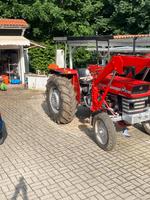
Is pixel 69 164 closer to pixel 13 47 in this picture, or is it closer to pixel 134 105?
pixel 134 105

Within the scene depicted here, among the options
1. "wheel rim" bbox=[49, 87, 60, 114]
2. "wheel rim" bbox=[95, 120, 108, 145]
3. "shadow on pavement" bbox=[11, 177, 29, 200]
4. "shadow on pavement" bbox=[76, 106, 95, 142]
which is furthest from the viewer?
"wheel rim" bbox=[49, 87, 60, 114]

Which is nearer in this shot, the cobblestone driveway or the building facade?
Answer: the cobblestone driveway

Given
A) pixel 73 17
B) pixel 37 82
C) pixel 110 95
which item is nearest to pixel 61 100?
pixel 110 95

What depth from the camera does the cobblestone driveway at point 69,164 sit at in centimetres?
501

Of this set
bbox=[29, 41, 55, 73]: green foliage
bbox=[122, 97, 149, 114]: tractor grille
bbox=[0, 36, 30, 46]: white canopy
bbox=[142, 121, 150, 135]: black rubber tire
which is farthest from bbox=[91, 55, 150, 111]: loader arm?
bbox=[29, 41, 55, 73]: green foliage

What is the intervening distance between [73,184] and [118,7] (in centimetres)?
1858

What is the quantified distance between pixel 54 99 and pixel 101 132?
2334 millimetres

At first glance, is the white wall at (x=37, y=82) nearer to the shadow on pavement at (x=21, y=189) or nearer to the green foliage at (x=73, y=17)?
the green foliage at (x=73, y=17)

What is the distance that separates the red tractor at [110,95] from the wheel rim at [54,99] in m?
0.11

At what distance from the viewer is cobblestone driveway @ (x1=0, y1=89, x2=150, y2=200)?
5008 mm

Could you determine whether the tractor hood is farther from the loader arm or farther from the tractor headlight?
the loader arm

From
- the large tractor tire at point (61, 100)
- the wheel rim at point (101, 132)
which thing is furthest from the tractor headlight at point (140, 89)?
the large tractor tire at point (61, 100)

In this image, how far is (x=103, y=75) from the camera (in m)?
6.79

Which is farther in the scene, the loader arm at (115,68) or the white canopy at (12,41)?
the white canopy at (12,41)
